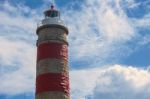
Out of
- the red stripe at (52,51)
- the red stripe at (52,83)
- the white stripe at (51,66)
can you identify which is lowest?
the red stripe at (52,83)

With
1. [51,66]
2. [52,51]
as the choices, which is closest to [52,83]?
[51,66]

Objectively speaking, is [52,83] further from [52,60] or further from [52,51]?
[52,51]

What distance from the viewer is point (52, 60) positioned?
45312mm

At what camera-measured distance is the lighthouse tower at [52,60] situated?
44.6 m

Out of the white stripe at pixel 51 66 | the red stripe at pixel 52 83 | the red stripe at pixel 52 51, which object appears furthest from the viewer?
the red stripe at pixel 52 51

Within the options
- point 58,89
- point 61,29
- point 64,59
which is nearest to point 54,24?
point 61,29

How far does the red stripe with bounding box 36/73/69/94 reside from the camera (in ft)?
146

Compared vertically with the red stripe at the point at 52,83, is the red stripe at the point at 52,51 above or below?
above

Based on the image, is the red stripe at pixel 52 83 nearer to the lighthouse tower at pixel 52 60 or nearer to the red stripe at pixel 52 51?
the lighthouse tower at pixel 52 60

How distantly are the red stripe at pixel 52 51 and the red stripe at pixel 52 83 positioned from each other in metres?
2.02

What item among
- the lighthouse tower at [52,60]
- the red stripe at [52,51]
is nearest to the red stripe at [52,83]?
the lighthouse tower at [52,60]

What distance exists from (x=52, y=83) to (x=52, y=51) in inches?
135

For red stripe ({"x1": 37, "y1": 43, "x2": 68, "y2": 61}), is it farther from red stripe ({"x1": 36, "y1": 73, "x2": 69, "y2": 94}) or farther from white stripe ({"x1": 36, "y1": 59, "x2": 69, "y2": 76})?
red stripe ({"x1": 36, "y1": 73, "x2": 69, "y2": 94})

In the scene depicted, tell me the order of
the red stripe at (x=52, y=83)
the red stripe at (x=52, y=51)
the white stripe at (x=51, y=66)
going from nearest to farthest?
the red stripe at (x=52, y=83) → the white stripe at (x=51, y=66) → the red stripe at (x=52, y=51)
